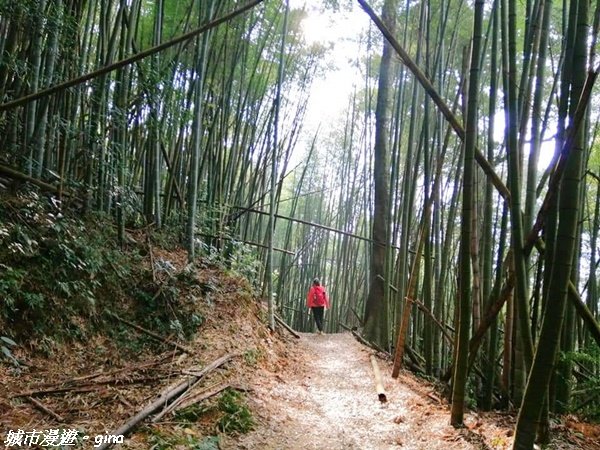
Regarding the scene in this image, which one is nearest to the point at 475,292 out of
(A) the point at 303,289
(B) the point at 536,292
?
(B) the point at 536,292

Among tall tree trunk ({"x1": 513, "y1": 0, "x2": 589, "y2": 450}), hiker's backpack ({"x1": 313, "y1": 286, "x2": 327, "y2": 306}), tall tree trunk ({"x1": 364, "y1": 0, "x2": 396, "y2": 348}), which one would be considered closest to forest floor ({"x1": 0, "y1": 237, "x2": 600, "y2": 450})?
tall tree trunk ({"x1": 513, "y1": 0, "x2": 589, "y2": 450})

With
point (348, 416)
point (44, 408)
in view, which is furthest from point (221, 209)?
point (44, 408)

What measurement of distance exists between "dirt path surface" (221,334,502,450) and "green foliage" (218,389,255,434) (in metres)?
0.06

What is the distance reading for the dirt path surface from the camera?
210cm

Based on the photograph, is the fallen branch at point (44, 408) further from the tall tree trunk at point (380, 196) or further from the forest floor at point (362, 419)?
the tall tree trunk at point (380, 196)

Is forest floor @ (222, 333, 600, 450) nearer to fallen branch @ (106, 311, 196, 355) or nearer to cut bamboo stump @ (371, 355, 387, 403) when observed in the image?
cut bamboo stump @ (371, 355, 387, 403)

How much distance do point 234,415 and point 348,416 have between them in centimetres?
84

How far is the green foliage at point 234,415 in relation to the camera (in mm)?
2092

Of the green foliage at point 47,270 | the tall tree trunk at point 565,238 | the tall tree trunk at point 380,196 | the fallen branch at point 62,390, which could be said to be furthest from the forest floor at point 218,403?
the tall tree trunk at point 380,196

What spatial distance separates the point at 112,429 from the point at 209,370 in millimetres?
849

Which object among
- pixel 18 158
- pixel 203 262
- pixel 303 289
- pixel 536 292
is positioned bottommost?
pixel 303 289

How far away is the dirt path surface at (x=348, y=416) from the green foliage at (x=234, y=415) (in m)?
0.06

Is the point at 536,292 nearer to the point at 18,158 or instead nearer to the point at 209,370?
the point at 209,370

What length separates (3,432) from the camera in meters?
1.58
